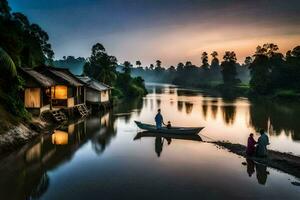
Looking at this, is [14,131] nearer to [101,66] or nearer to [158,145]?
[158,145]

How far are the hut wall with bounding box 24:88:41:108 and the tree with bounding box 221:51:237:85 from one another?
317 ft

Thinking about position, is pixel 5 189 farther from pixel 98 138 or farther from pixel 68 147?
pixel 98 138

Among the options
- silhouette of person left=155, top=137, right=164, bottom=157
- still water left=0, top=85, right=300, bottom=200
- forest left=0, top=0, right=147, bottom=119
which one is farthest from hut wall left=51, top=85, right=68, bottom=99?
silhouette of person left=155, top=137, right=164, bottom=157

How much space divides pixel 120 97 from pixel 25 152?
5496 centimetres

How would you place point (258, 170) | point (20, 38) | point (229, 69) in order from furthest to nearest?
1. point (229, 69)
2. point (20, 38)
3. point (258, 170)

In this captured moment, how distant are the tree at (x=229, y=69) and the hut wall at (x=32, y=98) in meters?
96.5

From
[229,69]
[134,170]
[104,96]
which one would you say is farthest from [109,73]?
[229,69]

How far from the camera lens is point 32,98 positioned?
1186 inches

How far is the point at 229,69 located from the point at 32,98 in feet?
328

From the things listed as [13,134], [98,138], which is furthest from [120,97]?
[13,134]

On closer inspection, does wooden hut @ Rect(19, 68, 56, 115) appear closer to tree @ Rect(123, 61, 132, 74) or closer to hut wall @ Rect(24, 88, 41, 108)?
hut wall @ Rect(24, 88, 41, 108)

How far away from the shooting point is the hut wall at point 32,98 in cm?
2992

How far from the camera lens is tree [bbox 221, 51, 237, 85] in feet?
390

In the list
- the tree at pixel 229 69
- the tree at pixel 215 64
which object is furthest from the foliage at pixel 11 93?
the tree at pixel 215 64
